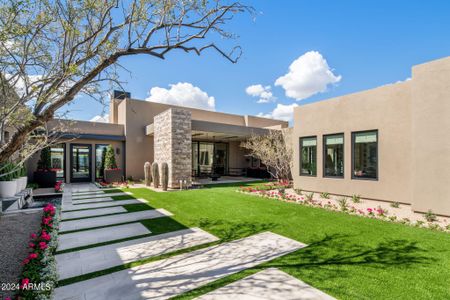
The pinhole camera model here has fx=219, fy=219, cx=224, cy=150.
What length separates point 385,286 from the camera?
2779 millimetres

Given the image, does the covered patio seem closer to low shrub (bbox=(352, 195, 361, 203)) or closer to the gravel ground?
the gravel ground

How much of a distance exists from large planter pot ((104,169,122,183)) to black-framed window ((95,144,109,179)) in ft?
5.57

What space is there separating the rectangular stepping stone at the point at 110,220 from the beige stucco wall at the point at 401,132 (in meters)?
7.15

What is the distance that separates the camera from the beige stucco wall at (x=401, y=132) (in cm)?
610

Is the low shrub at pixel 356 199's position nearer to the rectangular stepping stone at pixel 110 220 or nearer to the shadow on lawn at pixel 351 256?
the shadow on lawn at pixel 351 256

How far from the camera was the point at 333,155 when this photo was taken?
952cm

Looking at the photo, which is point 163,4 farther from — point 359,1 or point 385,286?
point 359,1

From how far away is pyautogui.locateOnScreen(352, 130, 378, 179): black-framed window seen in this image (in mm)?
8211

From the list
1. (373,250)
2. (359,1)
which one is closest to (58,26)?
(373,250)

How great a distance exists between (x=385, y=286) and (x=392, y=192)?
621 cm

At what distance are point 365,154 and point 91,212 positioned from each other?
9955 millimetres

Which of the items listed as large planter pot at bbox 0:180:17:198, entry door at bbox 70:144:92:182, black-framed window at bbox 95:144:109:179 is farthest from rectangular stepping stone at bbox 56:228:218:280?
entry door at bbox 70:144:92:182

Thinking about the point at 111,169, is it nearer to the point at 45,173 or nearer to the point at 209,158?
the point at 45,173

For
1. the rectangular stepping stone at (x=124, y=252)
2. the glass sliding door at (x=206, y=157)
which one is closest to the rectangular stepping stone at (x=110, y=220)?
the rectangular stepping stone at (x=124, y=252)
